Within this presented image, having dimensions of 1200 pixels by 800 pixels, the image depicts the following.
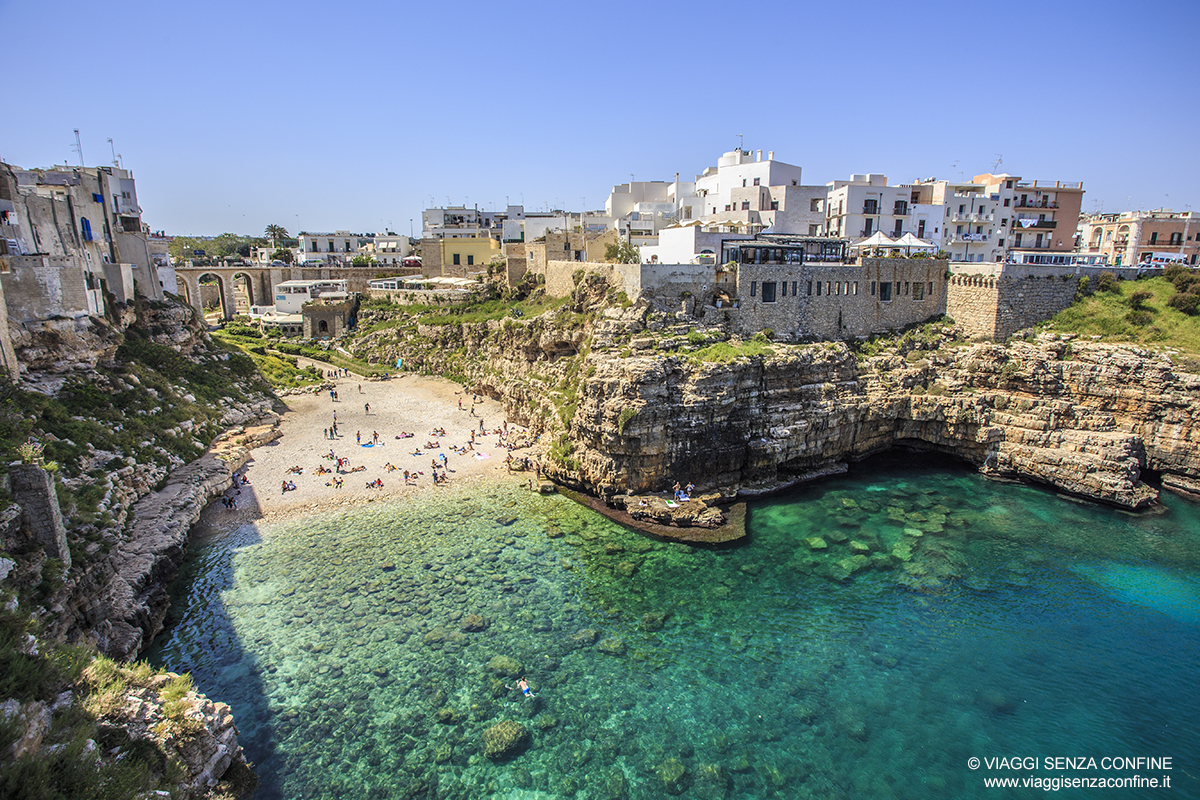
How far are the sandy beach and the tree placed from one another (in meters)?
13.0

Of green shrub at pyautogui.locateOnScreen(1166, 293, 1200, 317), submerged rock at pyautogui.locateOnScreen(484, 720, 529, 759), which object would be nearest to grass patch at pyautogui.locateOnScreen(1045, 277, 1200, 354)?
green shrub at pyautogui.locateOnScreen(1166, 293, 1200, 317)

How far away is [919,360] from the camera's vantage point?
34.3 metres

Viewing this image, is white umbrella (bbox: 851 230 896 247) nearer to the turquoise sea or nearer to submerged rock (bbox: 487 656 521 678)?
the turquoise sea

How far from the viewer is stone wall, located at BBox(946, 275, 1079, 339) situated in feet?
114

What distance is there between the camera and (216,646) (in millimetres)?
17781

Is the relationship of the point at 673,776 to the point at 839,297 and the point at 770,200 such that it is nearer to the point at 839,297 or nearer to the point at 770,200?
the point at 839,297

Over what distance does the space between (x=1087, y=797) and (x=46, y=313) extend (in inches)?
1563

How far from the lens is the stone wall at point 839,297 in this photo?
33.0 m

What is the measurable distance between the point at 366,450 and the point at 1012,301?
3809cm

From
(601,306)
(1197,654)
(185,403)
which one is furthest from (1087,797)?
(185,403)

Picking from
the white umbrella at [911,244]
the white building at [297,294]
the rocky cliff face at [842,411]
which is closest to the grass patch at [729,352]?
the rocky cliff face at [842,411]

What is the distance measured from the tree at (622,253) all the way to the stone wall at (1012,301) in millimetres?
20561

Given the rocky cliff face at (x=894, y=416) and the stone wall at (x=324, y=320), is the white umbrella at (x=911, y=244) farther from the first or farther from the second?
the stone wall at (x=324, y=320)

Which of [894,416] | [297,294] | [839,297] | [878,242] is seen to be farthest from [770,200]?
[297,294]
